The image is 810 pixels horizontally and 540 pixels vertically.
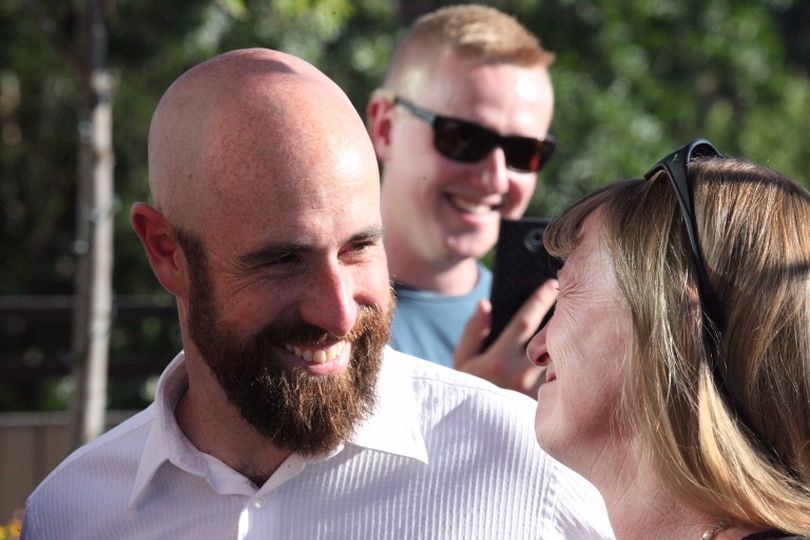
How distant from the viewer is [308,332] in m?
2.38

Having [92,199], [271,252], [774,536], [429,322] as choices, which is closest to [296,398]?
[271,252]

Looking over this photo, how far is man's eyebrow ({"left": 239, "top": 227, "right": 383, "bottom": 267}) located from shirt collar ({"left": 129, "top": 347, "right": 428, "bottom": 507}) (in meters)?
0.25

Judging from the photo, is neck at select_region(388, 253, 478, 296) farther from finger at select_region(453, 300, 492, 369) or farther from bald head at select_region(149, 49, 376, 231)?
bald head at select_region(149, 49, 376, 231)

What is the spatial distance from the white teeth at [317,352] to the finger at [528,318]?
81 cm

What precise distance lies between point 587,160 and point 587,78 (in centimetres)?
100

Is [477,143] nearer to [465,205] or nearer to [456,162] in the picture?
[456,162]

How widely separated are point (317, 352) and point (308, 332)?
0.16ft

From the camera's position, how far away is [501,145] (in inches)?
152

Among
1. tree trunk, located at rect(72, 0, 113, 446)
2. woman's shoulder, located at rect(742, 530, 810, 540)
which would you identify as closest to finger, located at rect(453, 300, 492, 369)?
woman's shoulder, located at rect(742, 530, 810, 540)

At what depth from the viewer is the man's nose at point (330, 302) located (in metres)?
2.36

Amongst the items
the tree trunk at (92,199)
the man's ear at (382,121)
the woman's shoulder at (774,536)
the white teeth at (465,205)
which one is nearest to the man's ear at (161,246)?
the woman's shoulder at (774,536)

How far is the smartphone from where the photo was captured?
3.13m

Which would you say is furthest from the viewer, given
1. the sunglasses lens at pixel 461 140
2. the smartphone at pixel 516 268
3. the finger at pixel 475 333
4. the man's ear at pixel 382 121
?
the man's ear at pixel 382 121

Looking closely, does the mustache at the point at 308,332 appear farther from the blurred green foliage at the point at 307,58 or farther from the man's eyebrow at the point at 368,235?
the blurred green foliage at the point at 307,58
